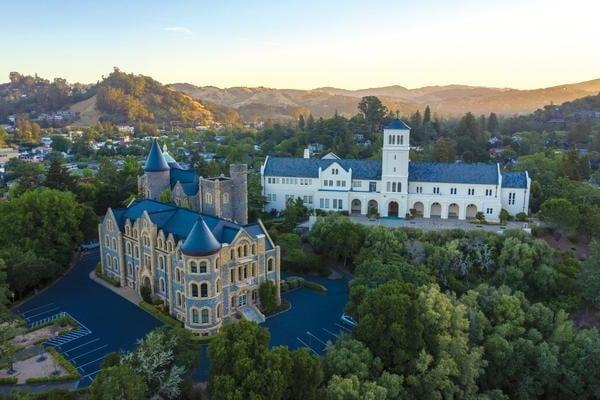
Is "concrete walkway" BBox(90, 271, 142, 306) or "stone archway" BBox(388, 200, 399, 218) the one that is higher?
"stone archway" BBox(388, 200, 399, 218)

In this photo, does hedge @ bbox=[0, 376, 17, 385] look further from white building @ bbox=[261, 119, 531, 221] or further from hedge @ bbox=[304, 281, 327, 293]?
white building @ bbox=[261, 119, 531, 221]

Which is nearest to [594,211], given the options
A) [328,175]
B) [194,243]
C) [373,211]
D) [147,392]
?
[373,211]

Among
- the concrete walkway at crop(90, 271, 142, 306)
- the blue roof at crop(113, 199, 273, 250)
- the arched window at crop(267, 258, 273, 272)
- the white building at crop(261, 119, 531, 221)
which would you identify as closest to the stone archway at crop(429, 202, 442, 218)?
the white building at crop(261, 119, 531, 221)

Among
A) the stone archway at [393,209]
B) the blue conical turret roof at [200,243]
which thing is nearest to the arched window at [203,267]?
the blue conical turret roof at [200,243]

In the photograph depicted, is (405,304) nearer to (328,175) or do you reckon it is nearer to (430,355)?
(430,355)

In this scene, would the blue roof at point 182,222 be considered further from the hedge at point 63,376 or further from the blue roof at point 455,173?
the blue roof at point 455,173

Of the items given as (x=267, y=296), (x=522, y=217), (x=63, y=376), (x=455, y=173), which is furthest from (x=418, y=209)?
(x=63, y=376)

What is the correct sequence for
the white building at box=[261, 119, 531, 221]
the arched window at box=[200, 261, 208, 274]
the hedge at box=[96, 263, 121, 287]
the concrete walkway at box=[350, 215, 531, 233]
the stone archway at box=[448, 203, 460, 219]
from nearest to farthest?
1. the arched window at box=[200, 261, 208, 274]
2. the hedge at box=[96, 263, 121, 287]
3. the concrete walkway at box=[350, 215, 531, 233]
4. the white building at box=[261, 119, 531, 221]
5. the stone archway at box=[448, 203, 460, 219]

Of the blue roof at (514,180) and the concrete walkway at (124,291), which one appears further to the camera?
the blue roof at (514,180)

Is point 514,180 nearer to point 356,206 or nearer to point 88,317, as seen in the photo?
point 356,206
